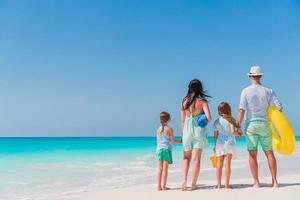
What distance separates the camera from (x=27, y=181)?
36.6 ft

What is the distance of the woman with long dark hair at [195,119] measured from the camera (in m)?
6.18

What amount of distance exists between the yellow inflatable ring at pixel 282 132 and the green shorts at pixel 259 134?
120mm

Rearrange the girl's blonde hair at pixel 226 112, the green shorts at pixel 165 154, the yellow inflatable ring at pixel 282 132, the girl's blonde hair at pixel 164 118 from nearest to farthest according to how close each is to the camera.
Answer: the yellow inflatable ring at pixel 282 132 → the girl's blonde hair at pixel 226 112 → the girl's blonde hair at pixel 164 118 → the green shorts at pixel 165 154

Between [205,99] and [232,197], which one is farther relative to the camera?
[205,99]

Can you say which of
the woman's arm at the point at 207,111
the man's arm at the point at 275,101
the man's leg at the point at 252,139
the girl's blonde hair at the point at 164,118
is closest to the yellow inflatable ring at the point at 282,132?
the man's arm at the point at 275,101

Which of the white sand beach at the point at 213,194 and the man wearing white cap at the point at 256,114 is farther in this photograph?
the man wearing white cap at the point at 256,114

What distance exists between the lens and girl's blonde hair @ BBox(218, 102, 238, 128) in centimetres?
627

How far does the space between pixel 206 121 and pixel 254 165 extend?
902mm

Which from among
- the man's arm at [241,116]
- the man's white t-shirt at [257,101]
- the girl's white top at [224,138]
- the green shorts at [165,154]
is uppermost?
the man's white t-shirt at [257,101]

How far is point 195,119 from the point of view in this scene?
624 cm

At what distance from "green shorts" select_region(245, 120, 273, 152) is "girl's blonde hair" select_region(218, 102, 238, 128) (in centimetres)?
22

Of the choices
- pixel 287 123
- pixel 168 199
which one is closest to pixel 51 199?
pixel 168 199

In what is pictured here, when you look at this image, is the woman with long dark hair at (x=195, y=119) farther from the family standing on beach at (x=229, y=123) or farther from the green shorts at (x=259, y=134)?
the green shorts at (x=259, y=134)

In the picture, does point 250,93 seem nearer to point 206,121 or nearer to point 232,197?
point 206,121
